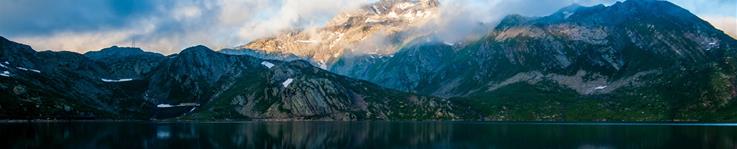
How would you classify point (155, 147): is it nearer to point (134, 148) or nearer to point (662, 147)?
point (134, 148)

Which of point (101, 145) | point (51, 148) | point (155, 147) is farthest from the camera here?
point (101, 145)

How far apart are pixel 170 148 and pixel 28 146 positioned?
20176 millimetres

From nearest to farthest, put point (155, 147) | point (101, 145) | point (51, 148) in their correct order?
point (51, 148) < point (155, 147) < point (101, 145)

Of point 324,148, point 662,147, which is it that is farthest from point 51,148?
point 662,147

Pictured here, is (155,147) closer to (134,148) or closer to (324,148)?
(134,148)

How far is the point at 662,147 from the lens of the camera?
10700cm

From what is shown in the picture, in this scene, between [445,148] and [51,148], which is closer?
[51,148]

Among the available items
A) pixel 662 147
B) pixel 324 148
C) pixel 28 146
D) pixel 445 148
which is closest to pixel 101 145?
pixel 28 146

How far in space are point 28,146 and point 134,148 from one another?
49.8 feet

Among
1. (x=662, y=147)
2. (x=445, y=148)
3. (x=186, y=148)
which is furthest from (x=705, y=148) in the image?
(x=186, y=148)

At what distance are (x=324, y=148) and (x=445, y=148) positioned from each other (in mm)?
20596

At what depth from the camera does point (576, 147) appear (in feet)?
362

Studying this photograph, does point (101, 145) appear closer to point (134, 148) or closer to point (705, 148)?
point (134, 148)

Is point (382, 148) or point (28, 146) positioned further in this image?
point (382, 148)
